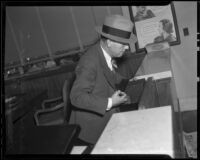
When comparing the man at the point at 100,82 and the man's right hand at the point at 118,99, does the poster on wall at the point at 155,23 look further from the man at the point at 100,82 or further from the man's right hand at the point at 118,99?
the man's right hand at the point at 118,99

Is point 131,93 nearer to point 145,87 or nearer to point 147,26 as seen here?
point 145,87

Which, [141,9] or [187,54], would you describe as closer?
[187,54]

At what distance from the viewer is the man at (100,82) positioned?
1.16 m

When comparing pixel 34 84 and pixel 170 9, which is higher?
pixel 170 9

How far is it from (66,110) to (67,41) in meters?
1.02

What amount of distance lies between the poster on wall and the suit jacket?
237 mm

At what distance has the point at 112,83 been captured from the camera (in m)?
1.33

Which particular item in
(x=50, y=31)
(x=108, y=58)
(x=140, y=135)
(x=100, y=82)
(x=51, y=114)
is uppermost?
(x=50, y=31)

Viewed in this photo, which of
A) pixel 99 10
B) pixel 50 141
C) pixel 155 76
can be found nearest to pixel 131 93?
pixel 155 76

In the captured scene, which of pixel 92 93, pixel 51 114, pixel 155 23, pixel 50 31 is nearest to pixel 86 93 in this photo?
pixel 92 93

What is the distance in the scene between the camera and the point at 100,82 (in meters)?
1.28

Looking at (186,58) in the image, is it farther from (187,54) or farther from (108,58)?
(108,58)

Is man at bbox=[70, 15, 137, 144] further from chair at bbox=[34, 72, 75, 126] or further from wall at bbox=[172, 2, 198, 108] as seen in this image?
chair at bbox=[34, 72, 75, 126]

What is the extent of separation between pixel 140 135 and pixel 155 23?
60cm
